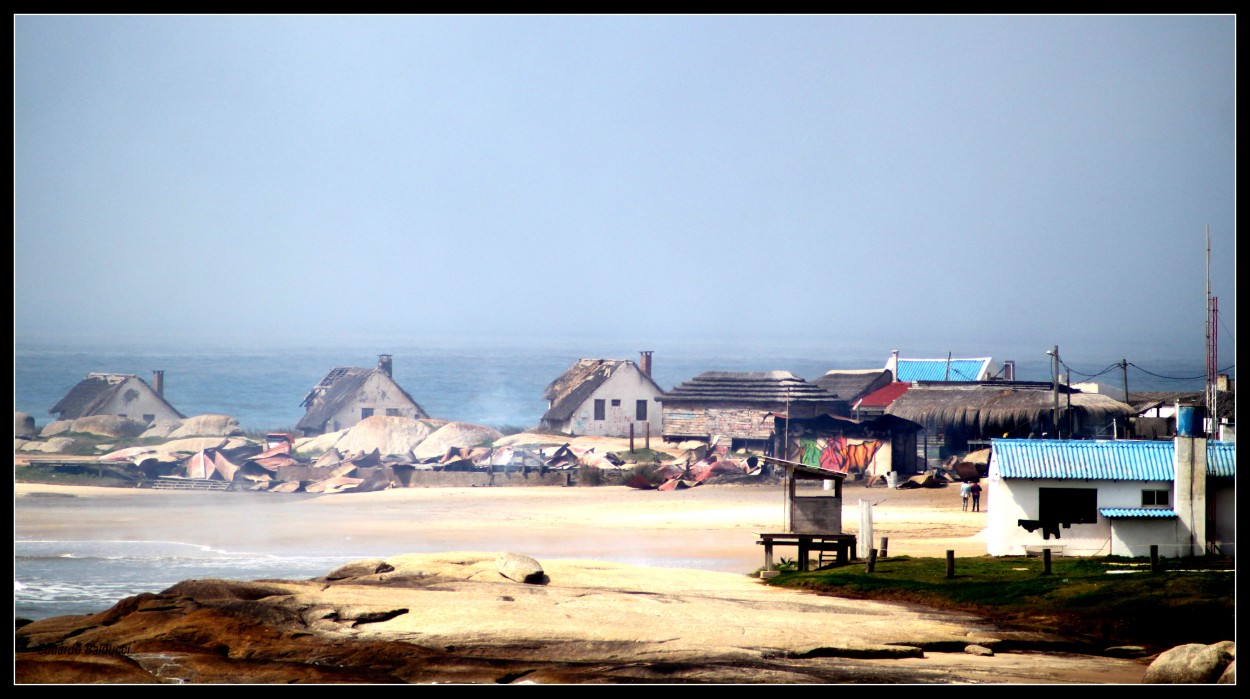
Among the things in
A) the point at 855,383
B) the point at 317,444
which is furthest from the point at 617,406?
the point at 317,444

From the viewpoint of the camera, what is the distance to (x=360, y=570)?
26938 mm

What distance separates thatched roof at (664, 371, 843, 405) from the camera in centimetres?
6206

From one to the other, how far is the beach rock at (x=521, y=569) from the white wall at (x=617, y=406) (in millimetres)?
44183

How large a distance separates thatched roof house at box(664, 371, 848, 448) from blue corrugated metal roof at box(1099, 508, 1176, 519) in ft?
111

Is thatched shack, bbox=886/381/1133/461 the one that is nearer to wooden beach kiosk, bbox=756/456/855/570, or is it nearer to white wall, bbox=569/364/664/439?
wooden beach kiosk, bbox=756/456/855/570

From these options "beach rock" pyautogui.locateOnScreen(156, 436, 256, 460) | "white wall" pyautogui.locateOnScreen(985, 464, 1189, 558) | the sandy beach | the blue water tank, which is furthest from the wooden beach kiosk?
"beach rock" pyautogui.locateOnScreen(156, 436, 256, 460)

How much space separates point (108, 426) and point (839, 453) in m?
36.7

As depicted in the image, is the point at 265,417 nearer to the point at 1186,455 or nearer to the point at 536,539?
the point at 536,539

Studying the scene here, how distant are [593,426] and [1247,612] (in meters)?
56.8

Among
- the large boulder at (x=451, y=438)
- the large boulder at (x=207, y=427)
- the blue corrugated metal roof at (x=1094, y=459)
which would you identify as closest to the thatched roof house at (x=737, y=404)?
the large boulder at (x=451, y=438)
